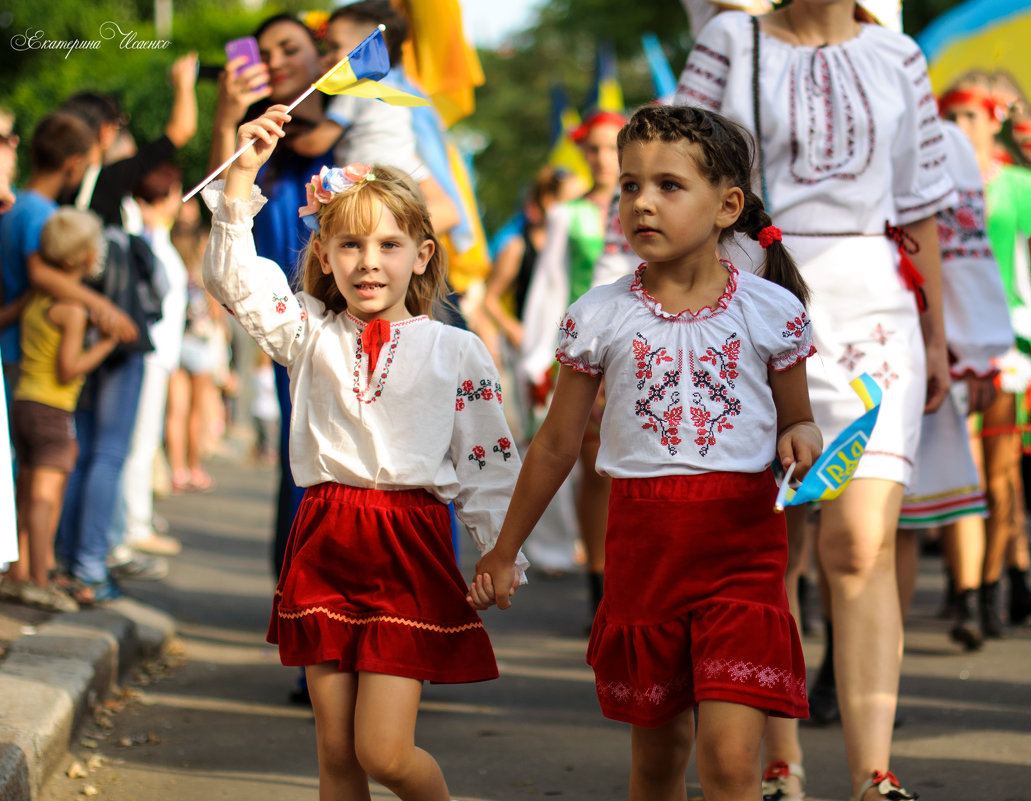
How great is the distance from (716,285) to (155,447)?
21.1 ft

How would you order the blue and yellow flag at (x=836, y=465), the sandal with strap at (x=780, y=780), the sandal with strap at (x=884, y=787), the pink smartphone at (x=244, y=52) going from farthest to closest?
the pink smartphone at (x=244, y=52)
the sandal with strap at (x=780, y=780)
the sandal with strap at (x=884, y=787)
the blue and yellow flag at (x=836, y=465)

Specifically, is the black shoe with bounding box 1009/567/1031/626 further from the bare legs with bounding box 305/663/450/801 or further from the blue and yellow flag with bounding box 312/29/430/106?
the blue and yellow flag with bounding box 312/29/430/106

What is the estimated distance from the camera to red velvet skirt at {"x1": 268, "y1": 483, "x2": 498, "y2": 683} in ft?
10.5

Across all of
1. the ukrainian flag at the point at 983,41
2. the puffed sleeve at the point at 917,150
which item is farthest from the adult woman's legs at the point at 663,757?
the ukrainian flag at the point at 983,41

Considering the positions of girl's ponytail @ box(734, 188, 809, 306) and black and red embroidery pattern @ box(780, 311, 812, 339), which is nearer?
black and red embroidery pattern @ box(780, 311, 812, 339)

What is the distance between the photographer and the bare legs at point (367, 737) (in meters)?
3.09

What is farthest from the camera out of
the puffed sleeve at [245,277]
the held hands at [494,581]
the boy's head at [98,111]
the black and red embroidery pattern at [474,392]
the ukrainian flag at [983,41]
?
the ukrainian flag at [983,41]

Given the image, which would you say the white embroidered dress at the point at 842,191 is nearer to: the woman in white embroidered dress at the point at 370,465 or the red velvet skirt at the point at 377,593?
the woman in white embroidered dress at the point at 370,465

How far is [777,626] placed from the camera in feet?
9.63

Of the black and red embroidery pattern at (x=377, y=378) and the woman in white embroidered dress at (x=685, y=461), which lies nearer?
the woman in white embroidered dress at (x=685, y=461)

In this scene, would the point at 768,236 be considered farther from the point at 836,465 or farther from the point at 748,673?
the point at 748,673

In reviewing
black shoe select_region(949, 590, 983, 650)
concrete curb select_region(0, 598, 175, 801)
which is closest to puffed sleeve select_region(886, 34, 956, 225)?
black shoe select_region(949, 590, 983, 650)

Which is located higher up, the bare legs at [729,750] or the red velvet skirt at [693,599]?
the red velvet skirt at [693,599]

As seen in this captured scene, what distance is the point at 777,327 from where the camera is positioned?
10.0 feet
